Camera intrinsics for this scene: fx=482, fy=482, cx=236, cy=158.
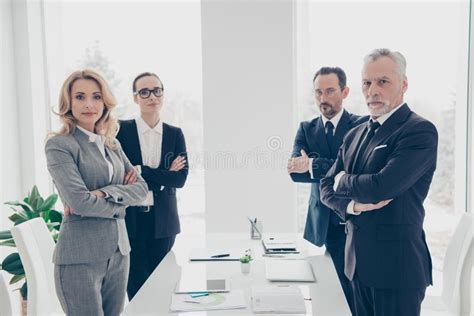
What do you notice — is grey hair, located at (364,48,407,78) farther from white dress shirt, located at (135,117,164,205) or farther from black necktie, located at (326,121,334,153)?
white dress shirt, located at (135,117,164,205)

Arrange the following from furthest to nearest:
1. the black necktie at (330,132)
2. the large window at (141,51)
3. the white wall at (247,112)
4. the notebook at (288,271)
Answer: the large window at (141,51) → the white wall at (247,112) → the black necktie at (330,132) → the notebook at (288,271)

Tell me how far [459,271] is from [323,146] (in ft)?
3.82

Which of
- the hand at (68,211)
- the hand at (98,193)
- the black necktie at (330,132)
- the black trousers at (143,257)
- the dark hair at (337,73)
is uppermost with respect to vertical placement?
the dark hair at (337,73)

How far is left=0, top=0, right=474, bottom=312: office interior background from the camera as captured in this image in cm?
413

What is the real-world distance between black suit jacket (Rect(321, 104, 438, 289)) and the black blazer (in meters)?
1.33

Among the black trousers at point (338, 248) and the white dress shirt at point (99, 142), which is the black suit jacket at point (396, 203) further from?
the white dress shirt at point (99, 142)

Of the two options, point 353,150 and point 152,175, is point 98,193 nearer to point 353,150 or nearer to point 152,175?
point 152,175

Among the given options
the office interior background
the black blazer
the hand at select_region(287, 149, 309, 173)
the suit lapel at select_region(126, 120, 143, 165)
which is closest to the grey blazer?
the black blazer

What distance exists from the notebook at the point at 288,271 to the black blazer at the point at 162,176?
98 centimetres

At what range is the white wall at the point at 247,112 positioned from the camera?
169 inches

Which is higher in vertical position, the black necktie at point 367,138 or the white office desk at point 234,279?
the black necktie at point 367,138

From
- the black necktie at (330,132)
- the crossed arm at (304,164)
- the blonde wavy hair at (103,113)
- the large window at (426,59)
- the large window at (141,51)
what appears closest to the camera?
the blonde wavy hair at (103,113)

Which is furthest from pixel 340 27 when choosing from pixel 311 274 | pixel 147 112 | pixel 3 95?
pixel 3 95

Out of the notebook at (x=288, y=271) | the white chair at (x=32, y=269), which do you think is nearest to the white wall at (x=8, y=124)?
the white chair at (x=32, y=269)
